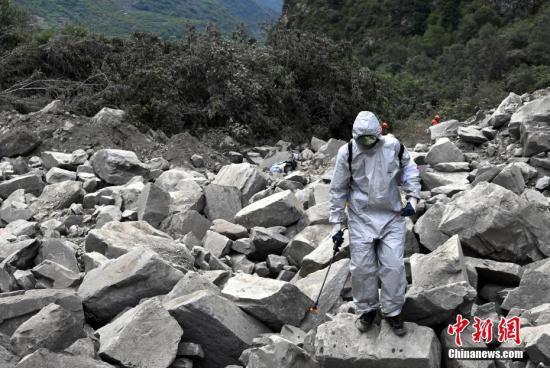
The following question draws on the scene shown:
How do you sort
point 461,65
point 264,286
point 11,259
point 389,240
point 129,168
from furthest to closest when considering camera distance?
1. point 461,65
2. point 129,168
3. point 11,259
4. point 264,286
5. point 389,240

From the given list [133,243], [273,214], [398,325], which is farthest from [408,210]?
[273,214]

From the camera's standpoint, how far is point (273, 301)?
4.94m

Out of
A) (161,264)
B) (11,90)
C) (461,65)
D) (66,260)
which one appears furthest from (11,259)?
(461,65)

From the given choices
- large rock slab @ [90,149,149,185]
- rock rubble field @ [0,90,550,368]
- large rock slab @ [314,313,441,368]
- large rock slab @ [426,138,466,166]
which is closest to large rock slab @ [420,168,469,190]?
rock rubble field @ [0,90,550,368]

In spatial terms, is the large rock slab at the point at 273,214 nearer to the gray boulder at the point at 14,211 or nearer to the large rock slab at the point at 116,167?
the large rock slab at the point at 116,167

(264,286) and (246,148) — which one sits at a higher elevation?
(264,286)

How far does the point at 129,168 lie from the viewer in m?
9.66

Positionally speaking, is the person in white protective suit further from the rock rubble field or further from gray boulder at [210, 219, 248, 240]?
gray boulder at [210, 219, 248, 240]

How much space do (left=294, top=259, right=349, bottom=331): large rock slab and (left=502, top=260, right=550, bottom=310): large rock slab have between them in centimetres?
134

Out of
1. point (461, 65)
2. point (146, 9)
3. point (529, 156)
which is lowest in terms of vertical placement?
point (146, 9)

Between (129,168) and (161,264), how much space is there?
4.59 metres

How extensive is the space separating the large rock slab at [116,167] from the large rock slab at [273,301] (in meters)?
4.90

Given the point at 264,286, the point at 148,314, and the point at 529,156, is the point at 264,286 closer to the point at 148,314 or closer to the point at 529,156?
the point at 148,314

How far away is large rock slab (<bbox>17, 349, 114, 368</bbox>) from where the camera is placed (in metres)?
3.87
